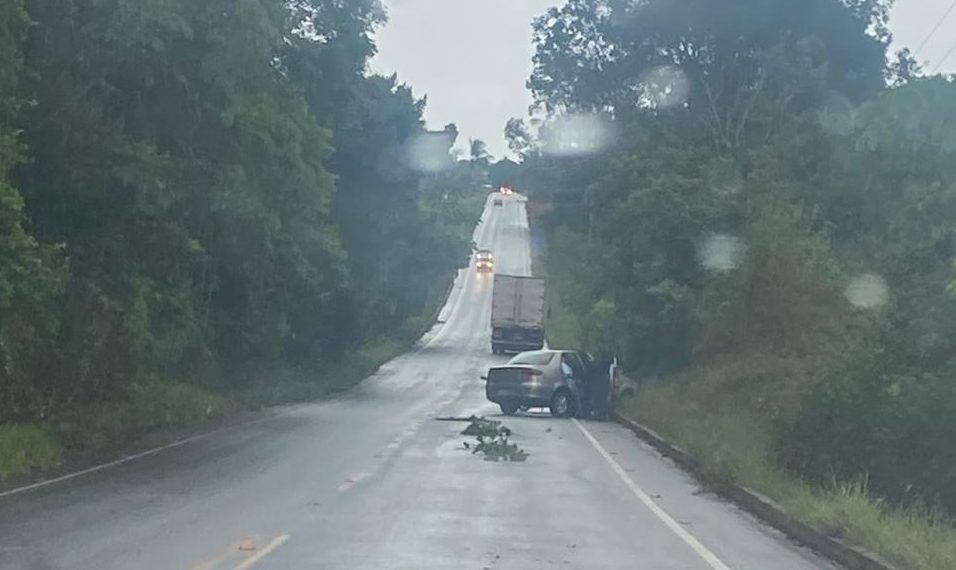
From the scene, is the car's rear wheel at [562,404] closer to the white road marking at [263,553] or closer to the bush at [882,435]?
the bush at [882,435]

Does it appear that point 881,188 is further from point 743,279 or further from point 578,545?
point 578,545

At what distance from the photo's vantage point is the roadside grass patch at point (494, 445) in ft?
81.0

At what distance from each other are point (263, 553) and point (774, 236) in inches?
811

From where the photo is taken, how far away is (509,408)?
38.6m

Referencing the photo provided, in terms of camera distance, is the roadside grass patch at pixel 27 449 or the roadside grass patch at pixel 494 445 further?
the roadside grass patch at pixel 494 445

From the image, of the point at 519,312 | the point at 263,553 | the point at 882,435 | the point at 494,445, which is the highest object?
the point at 519,312

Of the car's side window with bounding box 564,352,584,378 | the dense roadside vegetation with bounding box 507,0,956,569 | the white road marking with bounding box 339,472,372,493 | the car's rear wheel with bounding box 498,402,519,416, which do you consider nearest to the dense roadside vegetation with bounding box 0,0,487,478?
the white road marking with bounding box 339,472,372,493

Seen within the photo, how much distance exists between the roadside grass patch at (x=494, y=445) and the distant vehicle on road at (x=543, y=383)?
25.2 ft

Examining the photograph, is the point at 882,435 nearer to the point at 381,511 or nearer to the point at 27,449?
the point at 381,511

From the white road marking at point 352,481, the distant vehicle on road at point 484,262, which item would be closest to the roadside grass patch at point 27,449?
the white road marking at point 352,481

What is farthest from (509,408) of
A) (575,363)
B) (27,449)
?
(27,449)

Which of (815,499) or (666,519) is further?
(815,499)

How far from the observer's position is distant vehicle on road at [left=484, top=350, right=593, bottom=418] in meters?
38.0

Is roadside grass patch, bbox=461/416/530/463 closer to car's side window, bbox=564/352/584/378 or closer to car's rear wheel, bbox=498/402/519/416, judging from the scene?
car's rear wheel, bbox=498/402/519/416
